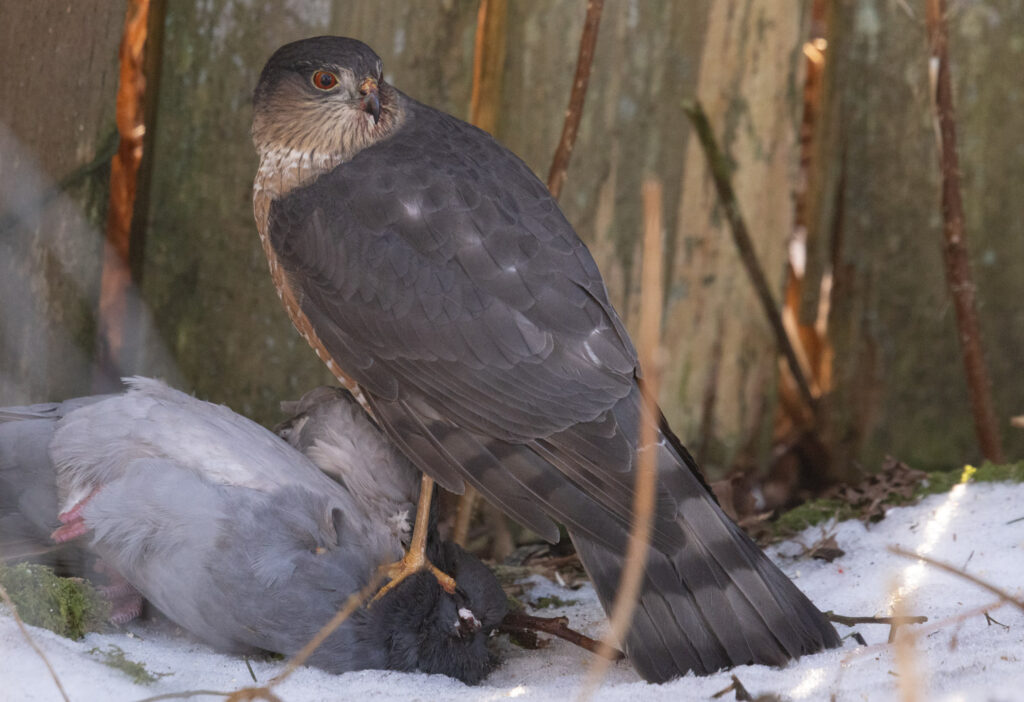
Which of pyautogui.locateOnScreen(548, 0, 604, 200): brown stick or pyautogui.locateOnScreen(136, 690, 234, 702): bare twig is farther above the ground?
pyautogui.locateOnScreen(548, 0, 604, 200): brown stick

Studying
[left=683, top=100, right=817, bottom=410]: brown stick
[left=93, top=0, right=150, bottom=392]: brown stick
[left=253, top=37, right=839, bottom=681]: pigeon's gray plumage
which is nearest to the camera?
[left=253, top=37, right=839, bottom=681]: pigeon's gray plumage

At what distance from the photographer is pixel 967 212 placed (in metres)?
3.90

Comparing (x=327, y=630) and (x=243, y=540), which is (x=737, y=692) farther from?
(x=243, y=540)

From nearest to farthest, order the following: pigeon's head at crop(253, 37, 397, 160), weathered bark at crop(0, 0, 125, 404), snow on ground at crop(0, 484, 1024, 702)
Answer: snow on ground at crop(0, 484, 1024, 702) < weathered bark at crop(0, 0, 125, 404) < pigeon's head at crop(253, 37, 397, 160)

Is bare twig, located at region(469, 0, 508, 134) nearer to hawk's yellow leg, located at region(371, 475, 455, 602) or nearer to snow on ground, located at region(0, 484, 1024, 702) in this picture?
hawk's yellow leg, located at region(371, 475, 455, 602)

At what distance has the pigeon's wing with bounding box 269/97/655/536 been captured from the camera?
2.54 meters

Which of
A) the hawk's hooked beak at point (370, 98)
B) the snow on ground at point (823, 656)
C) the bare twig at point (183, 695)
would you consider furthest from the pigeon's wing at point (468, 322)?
the bare twig at point (183, 695)

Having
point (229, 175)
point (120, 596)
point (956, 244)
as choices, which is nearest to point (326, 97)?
point (229, 175)

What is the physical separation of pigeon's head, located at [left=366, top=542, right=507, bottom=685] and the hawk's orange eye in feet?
4.26

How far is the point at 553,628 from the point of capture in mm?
2656

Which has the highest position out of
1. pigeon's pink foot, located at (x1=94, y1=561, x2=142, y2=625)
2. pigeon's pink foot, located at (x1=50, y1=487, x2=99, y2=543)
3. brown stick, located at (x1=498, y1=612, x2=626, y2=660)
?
pigeon's pink foot, located at (x1=50, y1=487, x2=99, y2=543)

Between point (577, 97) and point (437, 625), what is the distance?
5.38ft

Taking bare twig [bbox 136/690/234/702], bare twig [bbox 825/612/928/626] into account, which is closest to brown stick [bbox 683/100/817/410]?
bare twig [bbox 825/612/928/626]

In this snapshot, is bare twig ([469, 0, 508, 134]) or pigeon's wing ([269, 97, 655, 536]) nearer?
pigeon's wing ([269, 97, 655, 536])
